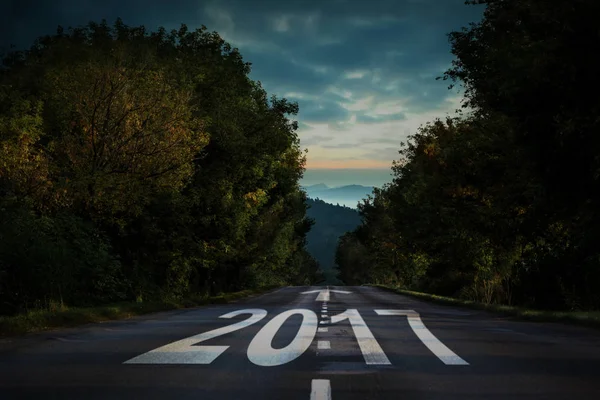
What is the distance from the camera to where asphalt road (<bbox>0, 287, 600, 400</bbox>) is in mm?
5691

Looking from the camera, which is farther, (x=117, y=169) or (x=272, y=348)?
(x=117, y=169)

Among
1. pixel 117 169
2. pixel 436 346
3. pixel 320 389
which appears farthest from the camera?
pixel 117 169

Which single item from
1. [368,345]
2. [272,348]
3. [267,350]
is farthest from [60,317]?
[368,345]

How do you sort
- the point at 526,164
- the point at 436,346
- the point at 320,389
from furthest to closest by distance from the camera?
the point at 526,164 < the point at 436,346 < the point at 320,389


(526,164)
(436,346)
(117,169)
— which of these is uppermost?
(117,169)

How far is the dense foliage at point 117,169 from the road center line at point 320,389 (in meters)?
11.0

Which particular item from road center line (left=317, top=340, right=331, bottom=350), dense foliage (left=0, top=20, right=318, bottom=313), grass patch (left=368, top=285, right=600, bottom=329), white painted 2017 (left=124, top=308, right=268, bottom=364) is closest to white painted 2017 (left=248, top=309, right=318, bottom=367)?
road center line (left=317, top=340, right=331, bottom=350)

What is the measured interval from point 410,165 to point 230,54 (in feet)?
65.0

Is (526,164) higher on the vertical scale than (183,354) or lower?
higher

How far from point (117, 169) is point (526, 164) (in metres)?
12.8

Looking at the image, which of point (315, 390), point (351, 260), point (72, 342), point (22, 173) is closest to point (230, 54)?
point (22, 173)

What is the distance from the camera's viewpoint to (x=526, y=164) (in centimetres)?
1541

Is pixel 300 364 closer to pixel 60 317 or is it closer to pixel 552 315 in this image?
pixel 60 317

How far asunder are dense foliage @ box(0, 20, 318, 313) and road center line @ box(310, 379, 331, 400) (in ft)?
36.2
